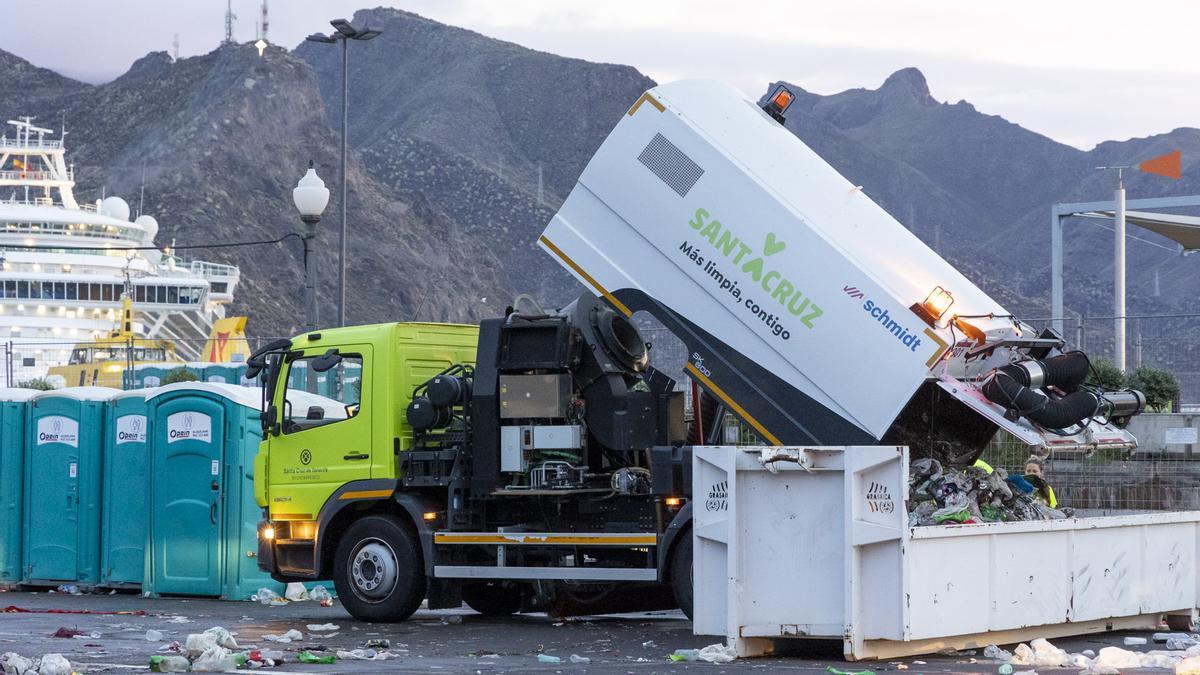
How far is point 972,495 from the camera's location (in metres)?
11.4

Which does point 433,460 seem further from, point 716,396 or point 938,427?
point 938,427

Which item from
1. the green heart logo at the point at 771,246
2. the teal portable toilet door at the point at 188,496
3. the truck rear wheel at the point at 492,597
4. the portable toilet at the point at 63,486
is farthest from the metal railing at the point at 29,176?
the green heart logo at the point at 771,246

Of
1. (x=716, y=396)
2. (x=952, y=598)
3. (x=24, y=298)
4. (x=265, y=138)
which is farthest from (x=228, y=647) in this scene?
(x=265, y=138)

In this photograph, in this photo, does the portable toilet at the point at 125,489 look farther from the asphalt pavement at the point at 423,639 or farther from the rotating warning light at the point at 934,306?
the rotating warning light at the point at 934,306

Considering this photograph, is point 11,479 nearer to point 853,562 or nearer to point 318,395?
point 318,395

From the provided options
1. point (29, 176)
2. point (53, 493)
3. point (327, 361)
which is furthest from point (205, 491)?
point (29, 176)

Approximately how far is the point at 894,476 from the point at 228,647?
4530 mm

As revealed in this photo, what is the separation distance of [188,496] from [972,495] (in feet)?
28.4

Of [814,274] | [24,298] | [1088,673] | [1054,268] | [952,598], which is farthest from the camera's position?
[24,298]

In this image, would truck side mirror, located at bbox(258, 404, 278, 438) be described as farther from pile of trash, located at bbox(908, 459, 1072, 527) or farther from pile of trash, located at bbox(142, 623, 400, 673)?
pile of trash, located at bbox(908, 459, 1072, 527)

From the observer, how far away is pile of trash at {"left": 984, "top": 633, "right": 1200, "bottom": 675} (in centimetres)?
954

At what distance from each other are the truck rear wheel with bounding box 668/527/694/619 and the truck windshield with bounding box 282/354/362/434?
3230mm

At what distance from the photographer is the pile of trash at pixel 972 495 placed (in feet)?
37.0

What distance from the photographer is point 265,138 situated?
527 ft
